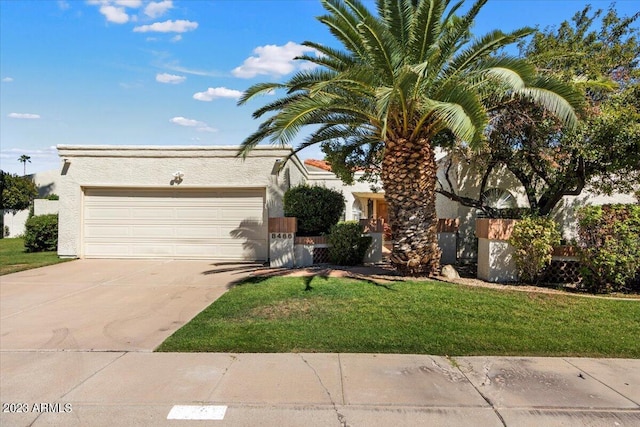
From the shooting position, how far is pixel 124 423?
3.50 metres

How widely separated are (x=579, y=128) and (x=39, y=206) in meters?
21.9

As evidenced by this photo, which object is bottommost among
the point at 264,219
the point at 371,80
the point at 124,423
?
the point at 124,423

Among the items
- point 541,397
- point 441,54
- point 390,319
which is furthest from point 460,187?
point 541,397

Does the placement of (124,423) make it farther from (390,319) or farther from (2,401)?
(390,319)

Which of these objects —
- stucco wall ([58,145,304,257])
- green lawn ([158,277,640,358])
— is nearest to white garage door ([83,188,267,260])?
stucco wall ([58,145,304,257])

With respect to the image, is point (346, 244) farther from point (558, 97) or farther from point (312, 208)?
point (558, 97)

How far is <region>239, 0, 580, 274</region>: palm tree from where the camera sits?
711 centimetres

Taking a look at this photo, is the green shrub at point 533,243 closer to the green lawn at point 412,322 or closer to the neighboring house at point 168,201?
the green lawn at point 412,322

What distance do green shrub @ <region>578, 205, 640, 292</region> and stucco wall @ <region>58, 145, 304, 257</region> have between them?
321 inches

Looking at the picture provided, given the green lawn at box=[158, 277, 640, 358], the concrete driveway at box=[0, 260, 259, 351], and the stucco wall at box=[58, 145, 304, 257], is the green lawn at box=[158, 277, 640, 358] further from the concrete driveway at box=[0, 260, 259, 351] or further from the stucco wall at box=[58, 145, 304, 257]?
the stucco wall at box=[58, 145, 304, 257]

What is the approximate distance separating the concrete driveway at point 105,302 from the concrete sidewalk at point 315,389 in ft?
1.93

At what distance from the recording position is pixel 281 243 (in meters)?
11.4

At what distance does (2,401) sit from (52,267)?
29.1 feet

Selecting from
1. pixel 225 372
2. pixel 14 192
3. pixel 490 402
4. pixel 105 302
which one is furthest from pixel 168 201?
pixel 14 192
